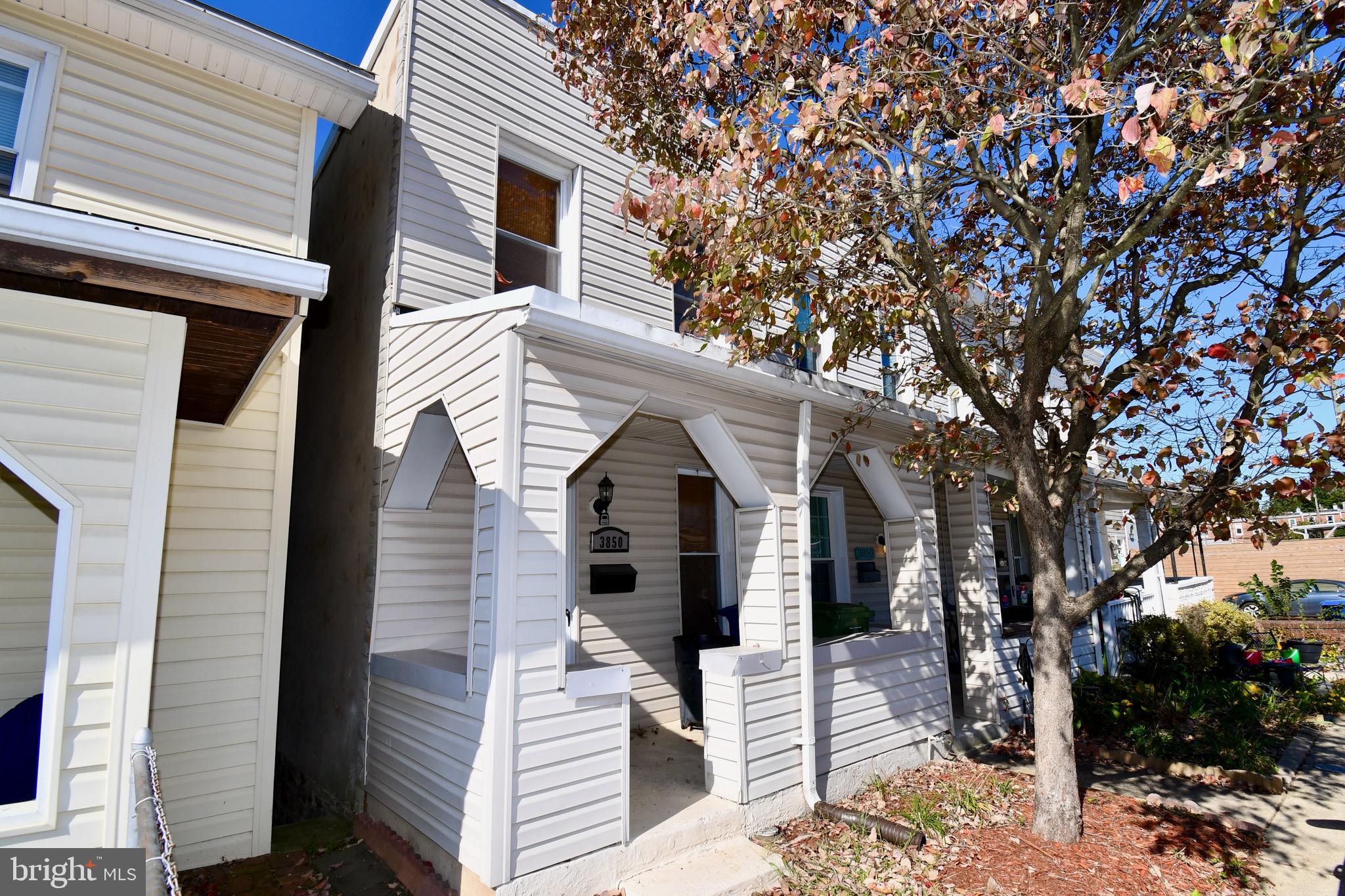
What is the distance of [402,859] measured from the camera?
4.82 metres

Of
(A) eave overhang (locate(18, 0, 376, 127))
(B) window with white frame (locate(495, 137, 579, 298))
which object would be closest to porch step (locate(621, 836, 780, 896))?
(B) window with white frame (locate(495, 137, 579, 298))

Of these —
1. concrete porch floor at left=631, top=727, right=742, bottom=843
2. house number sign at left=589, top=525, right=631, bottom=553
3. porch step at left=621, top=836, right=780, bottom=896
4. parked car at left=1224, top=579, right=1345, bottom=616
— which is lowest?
porch step at left=621, top=836, right=780, bottom=896

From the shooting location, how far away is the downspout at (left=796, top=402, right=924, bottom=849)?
530 cm

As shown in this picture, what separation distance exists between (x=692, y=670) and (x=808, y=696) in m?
2.06

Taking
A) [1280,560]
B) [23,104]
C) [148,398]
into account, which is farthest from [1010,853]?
[1280,560]

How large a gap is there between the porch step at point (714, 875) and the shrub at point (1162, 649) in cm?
906

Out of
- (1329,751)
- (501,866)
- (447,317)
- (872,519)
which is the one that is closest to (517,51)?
(447,317)

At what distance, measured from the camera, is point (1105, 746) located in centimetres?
798

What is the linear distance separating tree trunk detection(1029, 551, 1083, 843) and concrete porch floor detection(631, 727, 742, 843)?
7.84ft

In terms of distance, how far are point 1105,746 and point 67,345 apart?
32.1ft

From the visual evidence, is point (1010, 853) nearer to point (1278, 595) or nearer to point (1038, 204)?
point (1038, 204)

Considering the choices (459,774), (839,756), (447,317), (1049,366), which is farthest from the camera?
(839,756)

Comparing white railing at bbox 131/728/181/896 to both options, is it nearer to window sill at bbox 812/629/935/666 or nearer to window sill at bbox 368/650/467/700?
window sill at bbox 368/650/467/700

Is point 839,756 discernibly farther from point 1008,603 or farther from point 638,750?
point 1008,603
